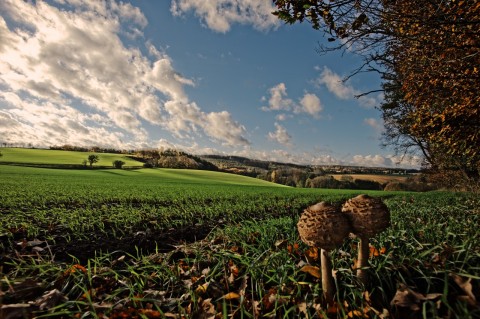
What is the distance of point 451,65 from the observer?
6371mm

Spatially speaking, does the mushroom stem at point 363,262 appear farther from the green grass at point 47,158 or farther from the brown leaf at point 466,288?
the green grass at point 47,158

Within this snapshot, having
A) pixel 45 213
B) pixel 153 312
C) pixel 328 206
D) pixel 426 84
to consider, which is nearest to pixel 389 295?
pixel 328 206

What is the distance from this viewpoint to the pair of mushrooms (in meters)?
2.34

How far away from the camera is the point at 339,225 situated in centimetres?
234

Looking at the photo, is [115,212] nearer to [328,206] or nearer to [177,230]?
[177,230]

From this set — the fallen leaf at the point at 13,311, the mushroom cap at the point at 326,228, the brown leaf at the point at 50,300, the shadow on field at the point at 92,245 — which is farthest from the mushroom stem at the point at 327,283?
the shadow on field at the point at 92,245

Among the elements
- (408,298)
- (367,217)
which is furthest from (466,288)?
(367,217)

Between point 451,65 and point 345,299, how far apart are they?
6545mm

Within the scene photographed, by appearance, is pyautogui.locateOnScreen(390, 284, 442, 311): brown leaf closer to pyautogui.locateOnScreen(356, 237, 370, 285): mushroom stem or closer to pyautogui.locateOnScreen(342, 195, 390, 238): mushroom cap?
pyautogui.locateOnScreen(356, 237, 370, 285): mushroom stem

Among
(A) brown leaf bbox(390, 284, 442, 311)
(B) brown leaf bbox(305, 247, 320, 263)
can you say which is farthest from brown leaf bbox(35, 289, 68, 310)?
(A) brown leaf bbox(390, 284, 442, 311)

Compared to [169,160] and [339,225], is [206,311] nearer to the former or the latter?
[339,225]

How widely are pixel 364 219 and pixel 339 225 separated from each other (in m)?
0.27

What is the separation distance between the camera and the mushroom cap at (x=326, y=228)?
91.7 inches

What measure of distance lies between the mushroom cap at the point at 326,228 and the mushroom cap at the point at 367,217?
98 mm
